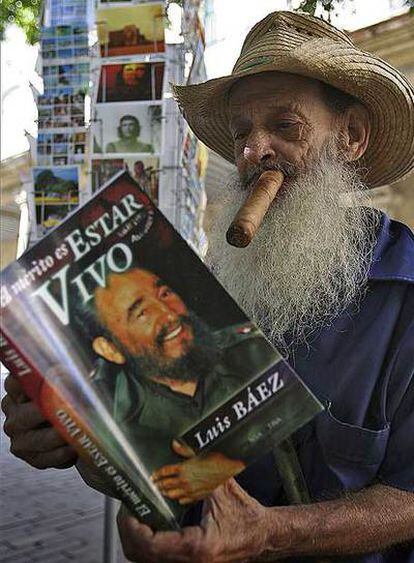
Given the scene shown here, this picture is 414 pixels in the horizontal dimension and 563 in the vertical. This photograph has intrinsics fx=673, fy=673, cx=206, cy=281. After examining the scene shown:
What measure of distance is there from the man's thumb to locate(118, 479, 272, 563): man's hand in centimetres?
14

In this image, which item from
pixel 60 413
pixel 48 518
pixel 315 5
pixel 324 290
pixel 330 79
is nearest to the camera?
pixel 60 413

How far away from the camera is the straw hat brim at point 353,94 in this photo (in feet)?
5.83

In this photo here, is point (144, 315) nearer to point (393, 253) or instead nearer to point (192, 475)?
point (192, 475)

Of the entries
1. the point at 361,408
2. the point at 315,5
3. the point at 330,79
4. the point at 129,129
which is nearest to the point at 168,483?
the point at 361,408

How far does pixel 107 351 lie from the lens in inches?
41.8

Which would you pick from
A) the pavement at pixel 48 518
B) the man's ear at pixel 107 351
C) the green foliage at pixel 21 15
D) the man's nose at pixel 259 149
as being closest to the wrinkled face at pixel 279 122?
the man's nose at pixel 259 149

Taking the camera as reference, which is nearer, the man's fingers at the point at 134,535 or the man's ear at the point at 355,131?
the man's fingers at the point at 134,535

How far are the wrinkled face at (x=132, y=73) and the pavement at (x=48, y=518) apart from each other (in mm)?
2465

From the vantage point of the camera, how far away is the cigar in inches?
54.6

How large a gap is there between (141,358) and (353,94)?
1.20 metres

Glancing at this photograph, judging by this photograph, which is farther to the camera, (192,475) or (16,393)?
(16,393)

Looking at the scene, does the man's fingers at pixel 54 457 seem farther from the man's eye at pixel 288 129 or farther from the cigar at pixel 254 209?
the man's eye at pixel 288 129

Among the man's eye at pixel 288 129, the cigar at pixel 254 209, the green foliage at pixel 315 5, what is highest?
the green foliage at pixel 315 5

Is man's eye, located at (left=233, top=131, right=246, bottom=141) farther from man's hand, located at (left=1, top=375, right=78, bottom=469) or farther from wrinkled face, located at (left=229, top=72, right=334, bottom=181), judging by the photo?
man's hand, located at (left=1, top=375, right=78, bottom=469)
